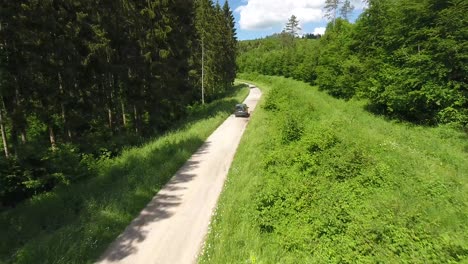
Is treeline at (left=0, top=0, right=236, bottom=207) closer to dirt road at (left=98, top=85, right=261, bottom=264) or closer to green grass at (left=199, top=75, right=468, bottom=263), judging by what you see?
dirt road at (left=98, top=85, right=261, bottom=264)

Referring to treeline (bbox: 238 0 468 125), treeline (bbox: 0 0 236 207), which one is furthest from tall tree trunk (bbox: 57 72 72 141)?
treeline (bbox: 238 0 468 125)

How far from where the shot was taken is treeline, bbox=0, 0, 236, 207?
44.7 ft

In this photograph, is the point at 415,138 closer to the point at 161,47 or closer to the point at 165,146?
the point at 165,146

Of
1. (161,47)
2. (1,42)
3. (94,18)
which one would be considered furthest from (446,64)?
(1,42)

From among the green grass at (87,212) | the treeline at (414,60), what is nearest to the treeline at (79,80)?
the green grass at (87,212)

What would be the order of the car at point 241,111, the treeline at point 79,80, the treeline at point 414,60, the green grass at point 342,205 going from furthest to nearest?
the car at point 241,111 < the treeline at point 414,60 < the treeline at point 79,80 < the green grass at point 342,205

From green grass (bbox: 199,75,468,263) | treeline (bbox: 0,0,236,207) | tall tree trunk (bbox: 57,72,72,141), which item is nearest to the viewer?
green grass (bbox: 199,75,468,263)

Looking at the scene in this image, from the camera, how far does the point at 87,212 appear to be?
31.5 ft

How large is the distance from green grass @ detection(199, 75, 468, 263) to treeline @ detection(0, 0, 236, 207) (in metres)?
9.77

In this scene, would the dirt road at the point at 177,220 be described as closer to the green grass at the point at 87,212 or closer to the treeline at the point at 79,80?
the green grass at the point at 87,212

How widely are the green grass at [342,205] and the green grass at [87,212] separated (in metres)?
3.11

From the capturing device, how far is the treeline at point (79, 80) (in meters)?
13.6

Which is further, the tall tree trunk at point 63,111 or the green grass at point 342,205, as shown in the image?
the tall tree trunk at point 63,111

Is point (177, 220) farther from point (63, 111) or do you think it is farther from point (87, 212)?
point (63, 111)
